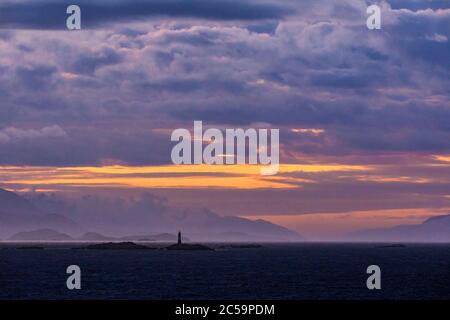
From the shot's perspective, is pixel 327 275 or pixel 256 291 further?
pixel 327 275

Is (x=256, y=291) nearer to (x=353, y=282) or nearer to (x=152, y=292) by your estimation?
(x=152, y=292)

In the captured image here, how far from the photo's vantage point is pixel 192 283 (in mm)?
123688
